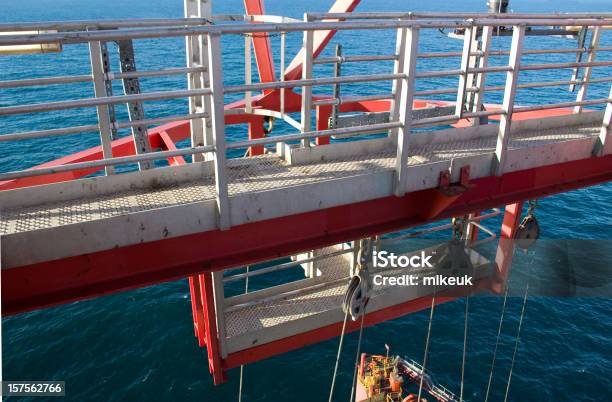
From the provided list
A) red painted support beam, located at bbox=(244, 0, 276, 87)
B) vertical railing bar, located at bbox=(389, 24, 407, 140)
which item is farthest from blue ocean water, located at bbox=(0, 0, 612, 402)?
vertical railing bar, located at bbox=(389, 24, 407, 140)

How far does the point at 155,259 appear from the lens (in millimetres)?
4766

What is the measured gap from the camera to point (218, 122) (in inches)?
177

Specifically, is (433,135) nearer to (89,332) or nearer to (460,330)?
(460,330)

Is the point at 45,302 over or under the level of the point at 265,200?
under

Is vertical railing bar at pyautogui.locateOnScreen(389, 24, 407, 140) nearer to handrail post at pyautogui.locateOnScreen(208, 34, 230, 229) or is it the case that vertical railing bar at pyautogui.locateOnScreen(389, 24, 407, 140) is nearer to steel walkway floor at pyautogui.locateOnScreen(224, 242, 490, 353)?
handrail post at pyautogui.locateOnScreen(208, 34, 230, 229)

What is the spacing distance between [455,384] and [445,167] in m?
12.7

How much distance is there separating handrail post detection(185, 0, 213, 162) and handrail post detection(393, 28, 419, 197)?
7.08 feet

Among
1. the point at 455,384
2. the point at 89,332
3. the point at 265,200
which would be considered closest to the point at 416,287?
the point at 265,200

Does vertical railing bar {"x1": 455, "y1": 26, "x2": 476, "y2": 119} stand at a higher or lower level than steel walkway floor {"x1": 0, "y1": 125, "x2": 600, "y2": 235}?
higher

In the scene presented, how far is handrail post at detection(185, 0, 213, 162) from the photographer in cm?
595

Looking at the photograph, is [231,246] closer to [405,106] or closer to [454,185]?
[405,106]

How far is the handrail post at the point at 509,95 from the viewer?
5.74m

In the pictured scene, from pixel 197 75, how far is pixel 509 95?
389 centimetres

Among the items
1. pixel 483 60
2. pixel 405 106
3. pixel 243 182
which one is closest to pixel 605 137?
pixel 483 60
